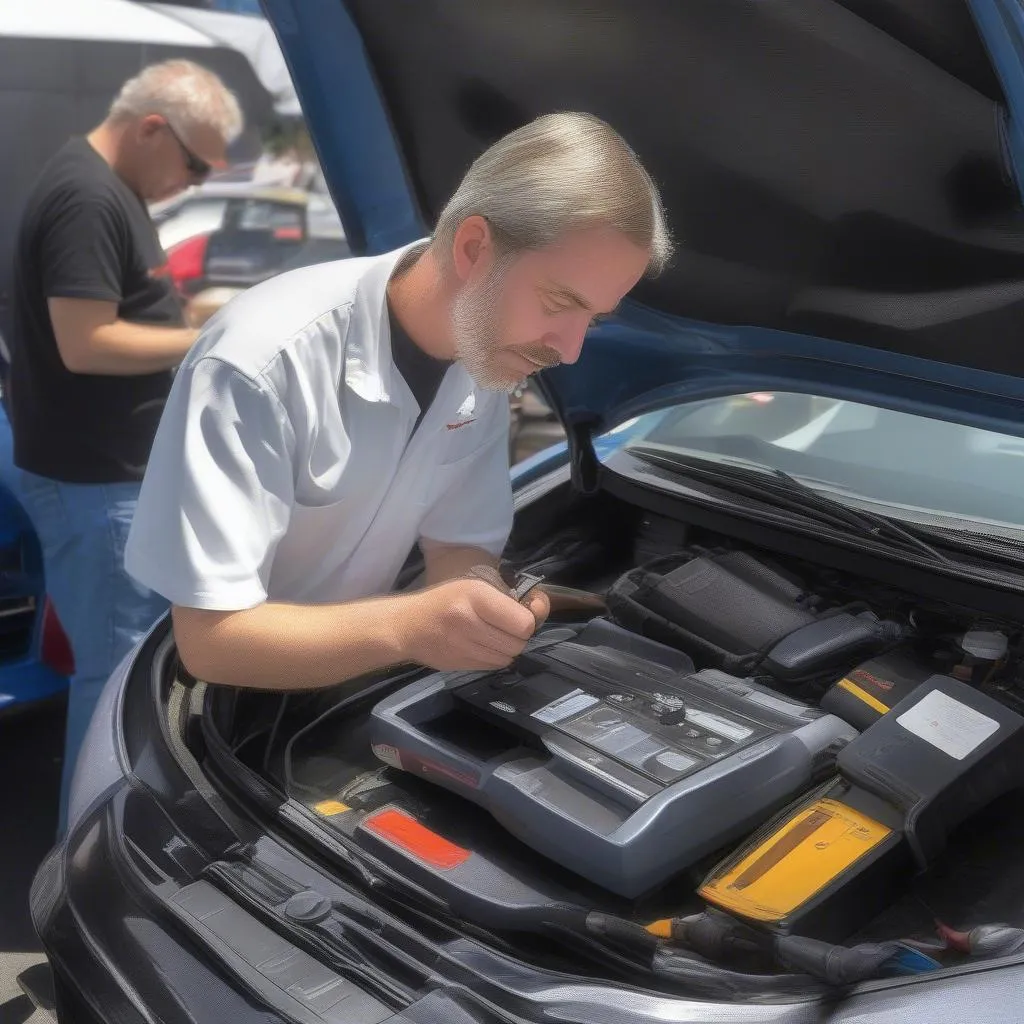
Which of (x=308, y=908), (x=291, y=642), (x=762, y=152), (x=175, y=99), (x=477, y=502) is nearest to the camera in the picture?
(x=308, y=908)

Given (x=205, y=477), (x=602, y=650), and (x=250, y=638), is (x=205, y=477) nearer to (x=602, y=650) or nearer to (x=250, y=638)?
(x=250, y=638)

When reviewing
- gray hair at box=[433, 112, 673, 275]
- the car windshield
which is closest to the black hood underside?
gray hair at box=[433, 112, 673, 275]

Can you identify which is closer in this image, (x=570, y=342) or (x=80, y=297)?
(x=570, y=342)

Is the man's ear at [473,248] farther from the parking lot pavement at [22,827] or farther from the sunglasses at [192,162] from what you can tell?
the parking lot pavement at [22,827]

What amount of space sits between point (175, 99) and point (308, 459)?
1367mm

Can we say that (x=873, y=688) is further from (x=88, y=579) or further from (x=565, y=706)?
(x=88, y=579)

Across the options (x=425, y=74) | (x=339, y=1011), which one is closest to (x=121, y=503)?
(x=425, y=74)

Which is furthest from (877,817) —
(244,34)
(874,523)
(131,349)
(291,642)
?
(244,34)

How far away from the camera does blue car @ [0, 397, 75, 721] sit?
9.20ft

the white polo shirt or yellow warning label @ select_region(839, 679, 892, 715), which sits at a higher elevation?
the white polo shirt

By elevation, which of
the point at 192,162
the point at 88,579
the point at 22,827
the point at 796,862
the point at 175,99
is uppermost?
the point at 175,99

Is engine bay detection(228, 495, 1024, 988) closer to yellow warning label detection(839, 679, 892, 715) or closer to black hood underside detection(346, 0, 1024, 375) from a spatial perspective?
yellow warning label detection(839, 679, 892, 715)

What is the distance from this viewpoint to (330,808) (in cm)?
159

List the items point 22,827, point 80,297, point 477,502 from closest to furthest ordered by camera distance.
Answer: point 477,502, point 80,297, point 22,827
